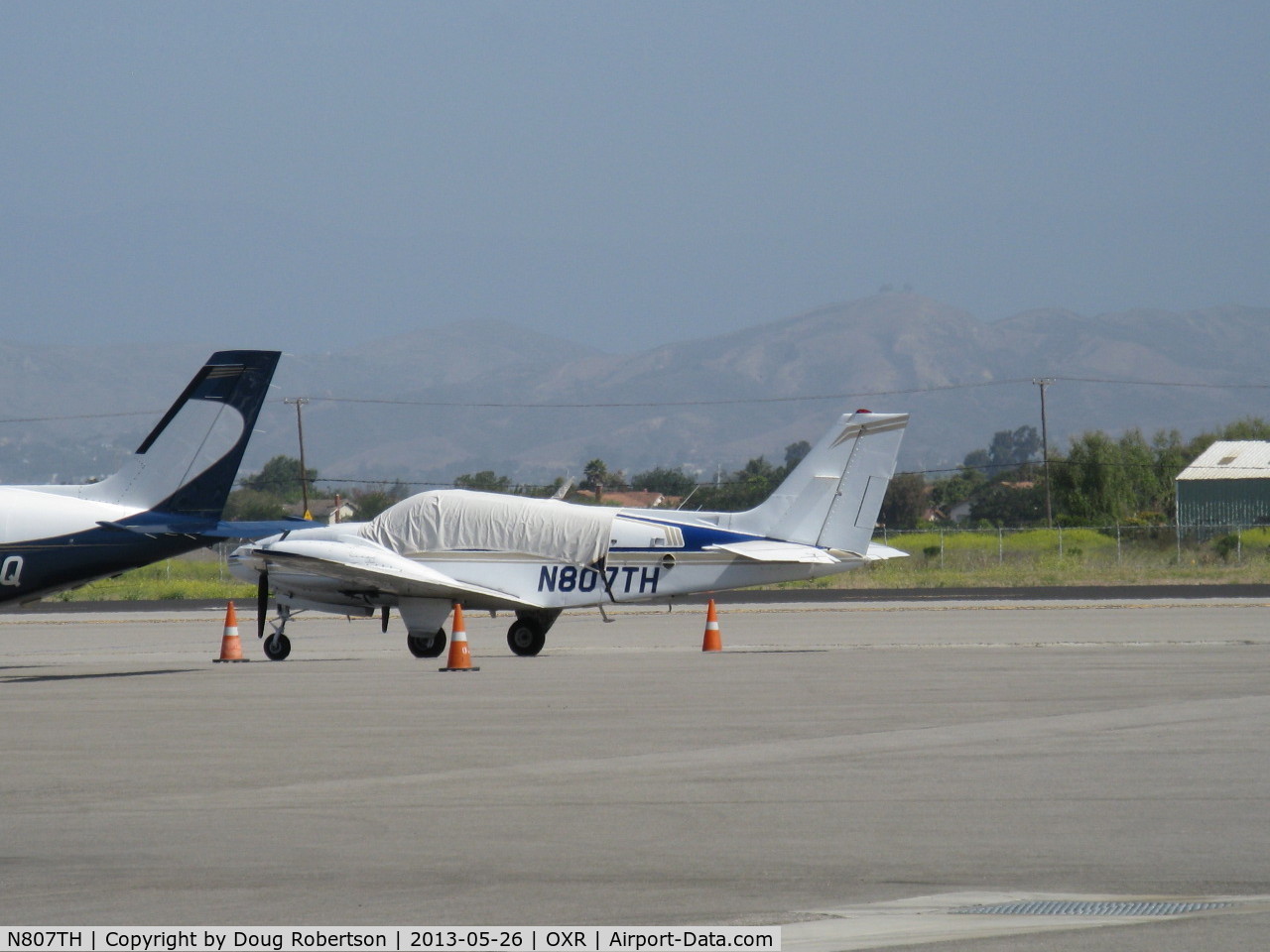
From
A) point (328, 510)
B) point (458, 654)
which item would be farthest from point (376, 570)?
point (328, 510)

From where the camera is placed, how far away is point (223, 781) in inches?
390

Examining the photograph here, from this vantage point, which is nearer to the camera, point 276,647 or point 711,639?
point 711,639

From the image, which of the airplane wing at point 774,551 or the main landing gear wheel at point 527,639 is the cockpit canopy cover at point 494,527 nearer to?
the main landing gear wheel at point 527,639

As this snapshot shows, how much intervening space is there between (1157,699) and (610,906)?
8930 millimetres

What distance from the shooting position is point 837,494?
21062 mm

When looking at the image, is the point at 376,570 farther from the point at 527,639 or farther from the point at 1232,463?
the point at 1232,463

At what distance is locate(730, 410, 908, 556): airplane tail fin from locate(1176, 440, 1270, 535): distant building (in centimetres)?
6017

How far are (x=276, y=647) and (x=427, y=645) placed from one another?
202cm

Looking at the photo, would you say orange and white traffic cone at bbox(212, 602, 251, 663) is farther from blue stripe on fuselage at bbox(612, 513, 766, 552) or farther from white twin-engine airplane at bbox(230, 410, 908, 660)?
blue stripe on fuselage at bbox(612, 513, 766, 552)

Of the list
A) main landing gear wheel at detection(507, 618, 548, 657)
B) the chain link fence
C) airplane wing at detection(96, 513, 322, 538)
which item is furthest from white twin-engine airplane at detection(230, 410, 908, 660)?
the chain link fence

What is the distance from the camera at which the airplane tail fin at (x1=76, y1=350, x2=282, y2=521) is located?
19656mm

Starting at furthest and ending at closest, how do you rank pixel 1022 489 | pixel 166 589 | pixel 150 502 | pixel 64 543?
pixel 1022 489, pixel 166 589, pixel 150 502, pixel 64 543

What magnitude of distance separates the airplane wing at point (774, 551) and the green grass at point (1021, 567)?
79.8 feet

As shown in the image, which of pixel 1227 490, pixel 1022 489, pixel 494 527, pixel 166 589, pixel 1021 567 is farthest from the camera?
pixel 1022 489
